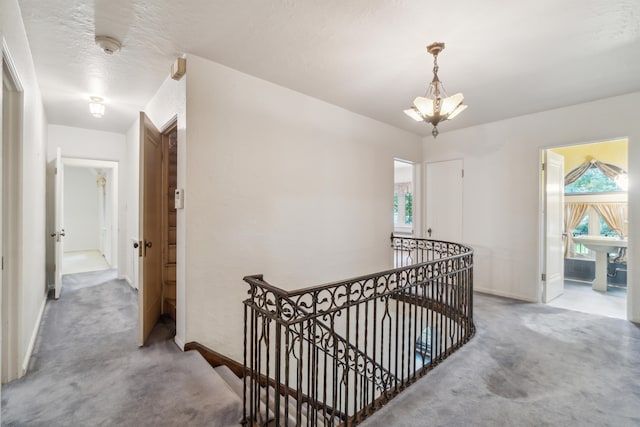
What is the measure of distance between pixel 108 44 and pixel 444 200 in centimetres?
498

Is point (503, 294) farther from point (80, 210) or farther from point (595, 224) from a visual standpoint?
point (80, 210)

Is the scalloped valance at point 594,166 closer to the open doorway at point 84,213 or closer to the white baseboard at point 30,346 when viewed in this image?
the white baseboard at point 30,346

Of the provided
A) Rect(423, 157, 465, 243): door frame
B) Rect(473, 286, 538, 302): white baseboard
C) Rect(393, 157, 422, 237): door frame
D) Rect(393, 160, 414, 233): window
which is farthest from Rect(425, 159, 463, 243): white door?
Rect(393, 160, 414, 233): window

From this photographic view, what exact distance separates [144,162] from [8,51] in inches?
41.4

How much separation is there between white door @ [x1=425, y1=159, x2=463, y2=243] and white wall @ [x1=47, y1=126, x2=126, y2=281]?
5159 mm

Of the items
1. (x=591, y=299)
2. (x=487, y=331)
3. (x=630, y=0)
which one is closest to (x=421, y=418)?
(x=487, y=331)

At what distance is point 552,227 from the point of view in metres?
4.25

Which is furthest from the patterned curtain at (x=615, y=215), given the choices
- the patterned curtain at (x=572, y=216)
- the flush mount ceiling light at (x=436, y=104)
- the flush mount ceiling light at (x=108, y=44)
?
the flush mount ceiling light at (x=108, y=44)

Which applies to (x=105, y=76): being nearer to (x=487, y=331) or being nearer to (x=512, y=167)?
(x=487, y=331)

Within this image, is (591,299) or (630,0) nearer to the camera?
(630,0)

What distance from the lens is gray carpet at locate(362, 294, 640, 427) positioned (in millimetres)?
1896

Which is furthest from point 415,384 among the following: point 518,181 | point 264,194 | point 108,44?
point 108,44

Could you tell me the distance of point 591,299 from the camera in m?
4.39

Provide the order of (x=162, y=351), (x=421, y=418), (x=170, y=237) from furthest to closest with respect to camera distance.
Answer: (x=170, y=237), (x=162, y=351), (x=421, y=418)
